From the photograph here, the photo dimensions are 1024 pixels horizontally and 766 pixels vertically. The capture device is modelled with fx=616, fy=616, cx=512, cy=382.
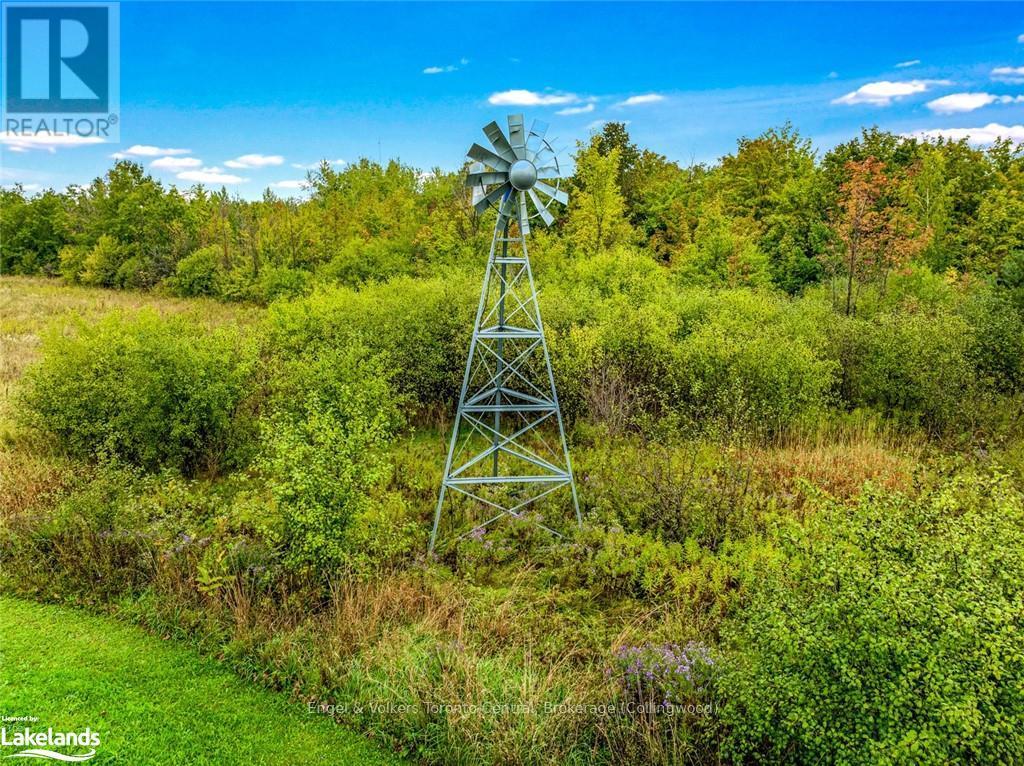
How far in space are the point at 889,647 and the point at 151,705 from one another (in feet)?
19.4

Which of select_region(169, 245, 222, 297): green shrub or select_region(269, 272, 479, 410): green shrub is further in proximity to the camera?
select_region(169, 245, 222, 297): green shrub

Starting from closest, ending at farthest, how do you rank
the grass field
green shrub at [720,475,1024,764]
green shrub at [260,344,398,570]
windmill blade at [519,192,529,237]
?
green shrub at [720,475,1024,764] → green shrub at [260,344,398,570] → windmill blade at [519,192,529,237] → the grass field

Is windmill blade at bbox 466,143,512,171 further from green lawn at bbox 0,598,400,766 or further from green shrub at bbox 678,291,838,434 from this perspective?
green lawn at bbox 0,598,400,766

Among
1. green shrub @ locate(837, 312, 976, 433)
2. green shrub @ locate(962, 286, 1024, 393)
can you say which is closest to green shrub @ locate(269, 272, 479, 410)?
green shrub @ locate(837, 312, 976, 433)

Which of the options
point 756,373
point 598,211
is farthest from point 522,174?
point 598,211

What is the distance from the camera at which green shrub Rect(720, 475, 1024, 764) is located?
Result: 11.8ft

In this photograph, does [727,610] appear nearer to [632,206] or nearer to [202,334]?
[202,334]

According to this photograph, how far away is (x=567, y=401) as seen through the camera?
1295 cm

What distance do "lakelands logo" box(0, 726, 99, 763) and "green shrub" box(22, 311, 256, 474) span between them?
539 centimetres

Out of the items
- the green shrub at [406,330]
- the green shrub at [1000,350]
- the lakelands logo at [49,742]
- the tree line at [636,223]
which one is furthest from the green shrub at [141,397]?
the green shrub at [1000,350]

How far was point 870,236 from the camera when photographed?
20.2 metres

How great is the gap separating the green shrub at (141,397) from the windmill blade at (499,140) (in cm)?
589

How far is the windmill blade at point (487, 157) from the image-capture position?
8398 millimetres

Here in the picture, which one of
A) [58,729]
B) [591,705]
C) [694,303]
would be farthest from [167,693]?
[694,303]
